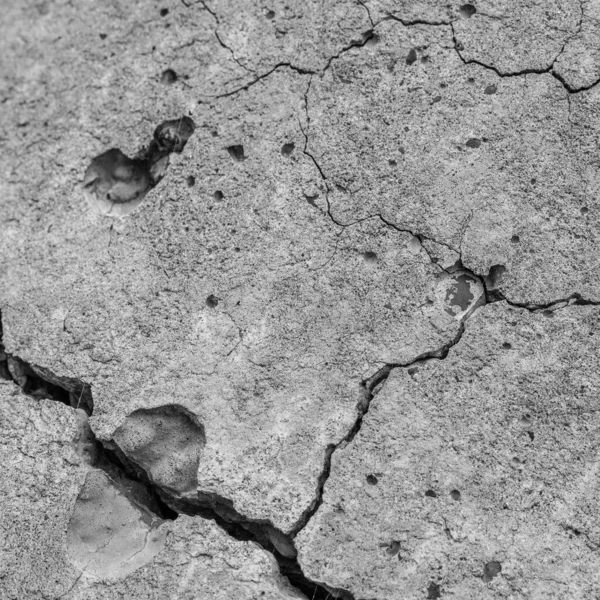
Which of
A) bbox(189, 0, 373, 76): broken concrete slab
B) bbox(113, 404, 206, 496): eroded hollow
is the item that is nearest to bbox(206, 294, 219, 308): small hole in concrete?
bbox(113, 404, 206, 496): eroded hollow

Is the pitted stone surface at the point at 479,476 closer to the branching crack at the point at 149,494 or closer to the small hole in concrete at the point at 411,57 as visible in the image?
the branching crack at the point at 149,494

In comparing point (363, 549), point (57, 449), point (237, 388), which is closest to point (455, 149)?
point (237, 388)

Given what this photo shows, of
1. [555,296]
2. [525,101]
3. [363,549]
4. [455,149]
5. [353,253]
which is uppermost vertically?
[525,101]

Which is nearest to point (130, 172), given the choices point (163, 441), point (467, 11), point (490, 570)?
point (163, 441)

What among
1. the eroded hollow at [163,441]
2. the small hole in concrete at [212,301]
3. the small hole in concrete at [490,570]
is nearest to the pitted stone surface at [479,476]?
the small hole in concrete at [490,570]

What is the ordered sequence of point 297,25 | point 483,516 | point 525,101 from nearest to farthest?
point 483,516
point 525,101
point 297,25

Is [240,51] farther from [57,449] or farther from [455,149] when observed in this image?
[57,449]

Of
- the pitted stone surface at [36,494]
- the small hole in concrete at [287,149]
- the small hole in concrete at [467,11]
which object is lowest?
the pitted stone surface at [36,494]

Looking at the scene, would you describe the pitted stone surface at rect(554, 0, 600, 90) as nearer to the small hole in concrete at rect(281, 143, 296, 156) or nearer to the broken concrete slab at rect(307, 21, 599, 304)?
the broken concrete slab at rect(307, 21, 599, 304)
